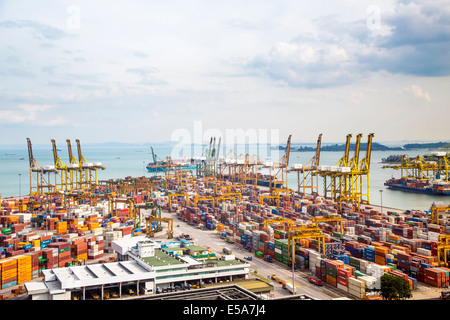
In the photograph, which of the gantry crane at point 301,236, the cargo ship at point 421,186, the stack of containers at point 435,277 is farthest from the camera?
the cargo ship at point 421,186

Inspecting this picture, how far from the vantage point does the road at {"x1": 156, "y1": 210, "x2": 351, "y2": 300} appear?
29.7 ft

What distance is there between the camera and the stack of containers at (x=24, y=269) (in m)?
10.1

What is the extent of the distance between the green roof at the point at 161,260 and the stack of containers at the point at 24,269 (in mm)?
3025

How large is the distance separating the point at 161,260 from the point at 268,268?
308 cm

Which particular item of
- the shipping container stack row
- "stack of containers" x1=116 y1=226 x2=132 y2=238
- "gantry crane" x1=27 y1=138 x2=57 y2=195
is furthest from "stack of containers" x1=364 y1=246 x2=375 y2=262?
"gantry crane" x1=27 y1=138 x2=57 y2=195

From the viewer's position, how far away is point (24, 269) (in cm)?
1024

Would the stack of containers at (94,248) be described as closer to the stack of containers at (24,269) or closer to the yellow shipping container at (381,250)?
the stack of containers at (24,269)

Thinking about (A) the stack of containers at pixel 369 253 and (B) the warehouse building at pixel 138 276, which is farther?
(A) the stack of containers at pixel 369 253

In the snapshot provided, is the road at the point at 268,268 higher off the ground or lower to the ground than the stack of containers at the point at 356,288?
lower

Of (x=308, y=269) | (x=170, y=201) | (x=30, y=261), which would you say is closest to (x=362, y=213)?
(x=308, y=269)

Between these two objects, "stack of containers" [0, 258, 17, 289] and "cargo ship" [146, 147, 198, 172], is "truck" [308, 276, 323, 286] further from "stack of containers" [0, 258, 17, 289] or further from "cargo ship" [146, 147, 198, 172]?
"cargo ship" [146, 147, 198, 172]

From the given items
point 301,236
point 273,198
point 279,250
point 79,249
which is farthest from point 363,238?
point 273,198

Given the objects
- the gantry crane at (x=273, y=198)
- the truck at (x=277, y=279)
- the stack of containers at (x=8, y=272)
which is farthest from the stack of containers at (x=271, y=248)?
the gantry crane at (x=273, y=198)
